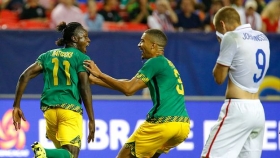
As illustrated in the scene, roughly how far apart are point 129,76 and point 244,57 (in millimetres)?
6542

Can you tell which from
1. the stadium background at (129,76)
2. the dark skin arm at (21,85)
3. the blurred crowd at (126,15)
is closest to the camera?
the dark skin arm at (21,85)

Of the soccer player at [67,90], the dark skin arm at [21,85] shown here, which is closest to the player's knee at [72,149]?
the soccer player at [67,90]

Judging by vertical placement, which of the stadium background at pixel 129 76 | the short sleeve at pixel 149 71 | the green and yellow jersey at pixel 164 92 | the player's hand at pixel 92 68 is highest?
the player's hand at pixel 92 68

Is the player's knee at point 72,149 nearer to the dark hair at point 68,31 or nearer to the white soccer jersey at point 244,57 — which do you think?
the dark hair at point 68,31

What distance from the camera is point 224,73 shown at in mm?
7988

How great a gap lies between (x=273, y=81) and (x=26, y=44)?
459 centimetres

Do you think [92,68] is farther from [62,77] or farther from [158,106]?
[158,106]

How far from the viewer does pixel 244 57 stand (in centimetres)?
805

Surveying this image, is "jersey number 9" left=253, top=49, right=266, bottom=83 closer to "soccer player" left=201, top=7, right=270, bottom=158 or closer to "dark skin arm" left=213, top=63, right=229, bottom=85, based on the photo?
"soccer player" left=201, top=7, right=270, bottom=158

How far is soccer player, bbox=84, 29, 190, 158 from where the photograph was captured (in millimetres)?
8719

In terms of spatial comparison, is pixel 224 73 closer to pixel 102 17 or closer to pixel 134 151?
pixel 134 151

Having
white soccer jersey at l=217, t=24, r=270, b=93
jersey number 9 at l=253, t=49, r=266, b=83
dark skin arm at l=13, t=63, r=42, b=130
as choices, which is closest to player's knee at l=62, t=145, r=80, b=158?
dark skin arm at l=13, t=63, r=42, b=130

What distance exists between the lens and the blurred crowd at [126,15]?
15422mm

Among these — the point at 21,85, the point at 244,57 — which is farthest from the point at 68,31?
the point at 244,57
